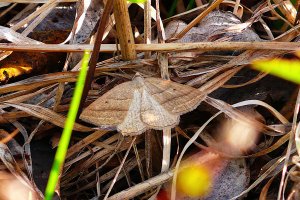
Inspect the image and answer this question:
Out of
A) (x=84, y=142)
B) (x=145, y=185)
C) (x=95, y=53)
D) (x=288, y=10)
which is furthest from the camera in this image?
(x=288, y=10)

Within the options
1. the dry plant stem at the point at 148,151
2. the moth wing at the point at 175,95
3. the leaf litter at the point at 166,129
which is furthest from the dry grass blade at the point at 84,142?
the moth wing at the point at 175,95

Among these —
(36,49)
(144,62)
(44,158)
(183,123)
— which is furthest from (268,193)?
(36,49)

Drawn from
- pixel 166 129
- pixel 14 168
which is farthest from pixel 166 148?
pixel 14 168

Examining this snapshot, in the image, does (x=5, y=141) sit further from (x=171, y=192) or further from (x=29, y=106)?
(x=171, y=192)

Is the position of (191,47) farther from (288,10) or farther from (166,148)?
(288,10)

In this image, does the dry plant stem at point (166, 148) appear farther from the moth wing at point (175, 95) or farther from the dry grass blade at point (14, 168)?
the dry grass blade at point (14, 168)

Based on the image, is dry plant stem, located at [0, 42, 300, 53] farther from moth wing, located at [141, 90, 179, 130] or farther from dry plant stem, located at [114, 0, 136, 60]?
moth wing, located at [141, 90, 179, 130]
